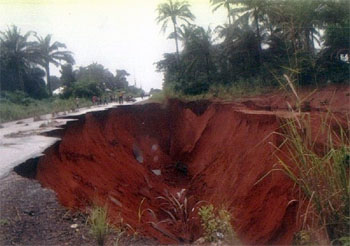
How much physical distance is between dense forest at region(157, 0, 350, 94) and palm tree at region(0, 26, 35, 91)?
11051 millimetres

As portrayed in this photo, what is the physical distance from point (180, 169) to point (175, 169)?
0.19 metres

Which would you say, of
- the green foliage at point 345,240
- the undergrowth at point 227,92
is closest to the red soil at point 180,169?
the green foliage at point 345,240

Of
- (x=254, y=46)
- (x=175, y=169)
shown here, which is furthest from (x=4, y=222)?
(x=254, y=46)

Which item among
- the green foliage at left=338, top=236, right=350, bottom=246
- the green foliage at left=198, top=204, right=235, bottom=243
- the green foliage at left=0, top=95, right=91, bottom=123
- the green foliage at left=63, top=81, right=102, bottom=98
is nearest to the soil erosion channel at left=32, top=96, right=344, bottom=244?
the green foliage at left=338, top=236, right=350, bottom=246

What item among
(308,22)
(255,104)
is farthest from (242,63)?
(255,104)

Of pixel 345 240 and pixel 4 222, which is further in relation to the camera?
pixel 4 222

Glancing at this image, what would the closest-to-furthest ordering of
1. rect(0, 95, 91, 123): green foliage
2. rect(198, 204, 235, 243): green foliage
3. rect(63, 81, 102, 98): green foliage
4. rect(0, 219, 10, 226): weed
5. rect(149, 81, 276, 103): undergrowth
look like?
1. rect(0, 219, 10, 226): weed
2. rect(198, 204, 235, 243): green foliage
3. rect(149, 81, 276, 103): undergrowth
4. rect(0, 95, 91, 123): green foliage
5. rect(63, 81, 102, 98): green foliage

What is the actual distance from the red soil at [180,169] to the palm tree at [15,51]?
639 inches

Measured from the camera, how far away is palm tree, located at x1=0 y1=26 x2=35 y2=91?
95.1ft

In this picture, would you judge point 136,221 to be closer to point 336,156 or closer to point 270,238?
point 270,238

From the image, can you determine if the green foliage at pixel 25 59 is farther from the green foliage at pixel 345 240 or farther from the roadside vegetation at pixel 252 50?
the green foliage at pixel 345 240

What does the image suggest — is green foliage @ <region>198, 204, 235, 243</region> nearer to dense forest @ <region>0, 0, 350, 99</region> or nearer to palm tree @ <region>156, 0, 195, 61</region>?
dense forest @ <region>0, 0, 350, 99</region>

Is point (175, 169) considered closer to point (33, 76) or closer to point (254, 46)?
point (254, 46)

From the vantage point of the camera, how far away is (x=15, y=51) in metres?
29.3
